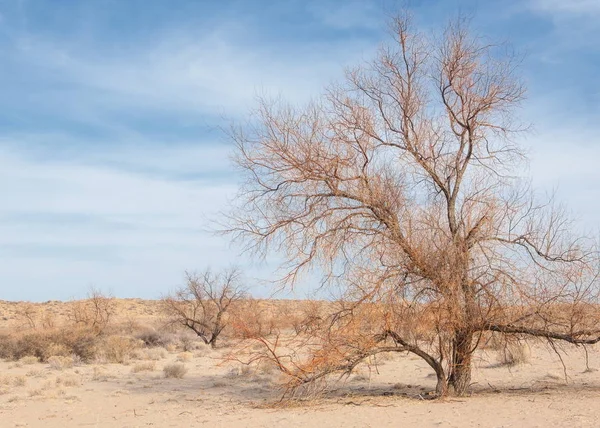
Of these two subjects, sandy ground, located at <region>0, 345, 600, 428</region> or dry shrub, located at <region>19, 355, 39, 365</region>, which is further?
dry shrub, located at <region>19, 355, 39, 365</region>

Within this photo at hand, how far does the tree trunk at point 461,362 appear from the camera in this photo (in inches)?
534

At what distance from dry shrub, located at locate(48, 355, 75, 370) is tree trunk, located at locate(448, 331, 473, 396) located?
16.1 m

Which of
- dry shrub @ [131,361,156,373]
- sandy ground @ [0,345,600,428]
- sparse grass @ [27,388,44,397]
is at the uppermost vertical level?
dry shrub @ [131,361,156,373]

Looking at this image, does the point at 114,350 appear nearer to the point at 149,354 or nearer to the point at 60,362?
the point at 149,354

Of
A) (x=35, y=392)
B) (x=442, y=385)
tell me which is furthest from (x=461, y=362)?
(x=35, y=392)

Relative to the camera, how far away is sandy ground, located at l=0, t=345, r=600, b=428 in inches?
489

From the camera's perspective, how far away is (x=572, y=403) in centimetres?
1298

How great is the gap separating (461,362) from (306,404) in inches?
128

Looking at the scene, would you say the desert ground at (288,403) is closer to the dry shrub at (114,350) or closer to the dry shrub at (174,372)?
the dry shrub at (174,372)

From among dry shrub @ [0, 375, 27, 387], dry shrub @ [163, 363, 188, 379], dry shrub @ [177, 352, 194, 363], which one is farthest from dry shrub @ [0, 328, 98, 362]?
dry shrub @ [163, 363, 188, 379]

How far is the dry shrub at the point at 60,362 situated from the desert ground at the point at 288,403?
0.06m

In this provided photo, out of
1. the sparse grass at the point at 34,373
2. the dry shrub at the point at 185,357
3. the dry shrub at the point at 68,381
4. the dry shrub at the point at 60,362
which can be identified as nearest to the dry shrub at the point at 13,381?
the dry shrub at the point at 68,381

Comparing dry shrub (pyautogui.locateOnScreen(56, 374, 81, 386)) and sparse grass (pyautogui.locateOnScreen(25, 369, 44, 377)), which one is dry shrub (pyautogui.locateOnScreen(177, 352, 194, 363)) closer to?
sparse grass (pyautogui.locateOnScreen(25, 369, 44, 377))

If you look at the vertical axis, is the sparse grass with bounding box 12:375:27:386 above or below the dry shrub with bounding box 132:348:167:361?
below
